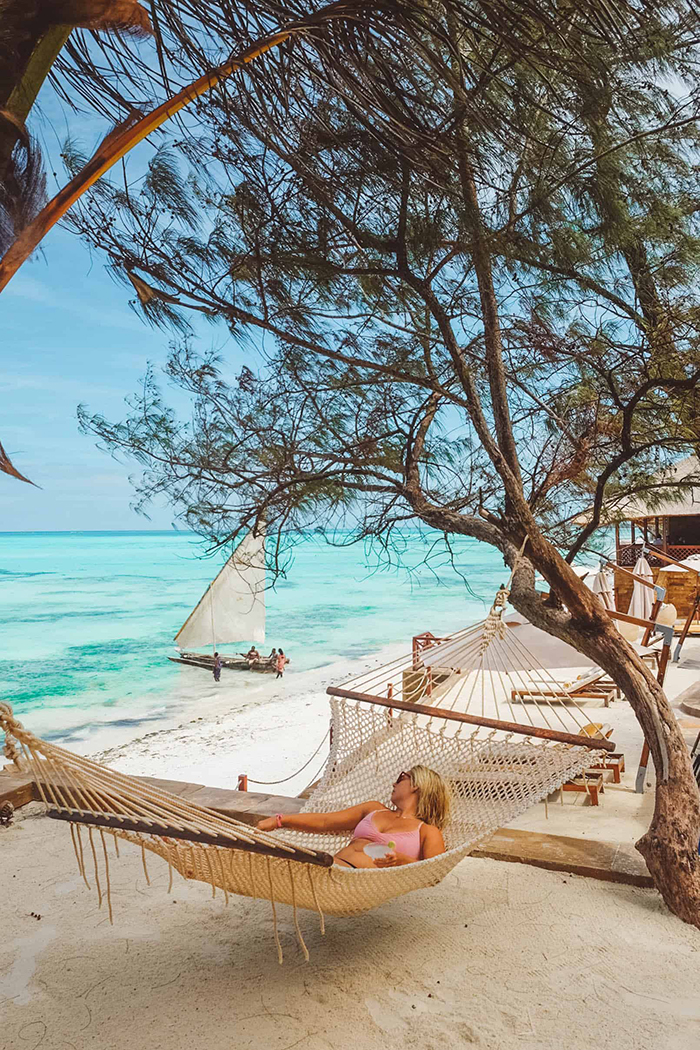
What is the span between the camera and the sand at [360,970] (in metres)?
1.57

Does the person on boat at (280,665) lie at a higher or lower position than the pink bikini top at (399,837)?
lower

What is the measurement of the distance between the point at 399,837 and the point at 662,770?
3.01 ft

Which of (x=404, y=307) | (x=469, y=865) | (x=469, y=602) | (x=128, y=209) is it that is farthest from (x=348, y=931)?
(x=469, y=602)

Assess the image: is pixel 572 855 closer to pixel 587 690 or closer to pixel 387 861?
pixel 387 861

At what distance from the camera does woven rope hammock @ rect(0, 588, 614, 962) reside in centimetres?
149

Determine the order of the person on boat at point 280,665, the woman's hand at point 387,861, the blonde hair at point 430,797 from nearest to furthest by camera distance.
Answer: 1. the woman's hand at point 387,861
2. the blonde hair at point 430,797
3. the person on boat at point 280,665

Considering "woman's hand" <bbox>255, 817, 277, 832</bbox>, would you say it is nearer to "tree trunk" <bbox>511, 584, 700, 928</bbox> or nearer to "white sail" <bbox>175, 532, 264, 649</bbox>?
"tree trunk" <bbox>511, 584, 700, 928</bbox>

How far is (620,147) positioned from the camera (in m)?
2.32

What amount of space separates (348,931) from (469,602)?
898 inches

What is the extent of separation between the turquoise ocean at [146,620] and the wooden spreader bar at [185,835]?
2.19 meters

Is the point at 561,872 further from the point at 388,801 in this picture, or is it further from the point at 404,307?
the point at 404,307

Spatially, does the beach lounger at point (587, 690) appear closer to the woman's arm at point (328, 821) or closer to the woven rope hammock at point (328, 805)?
the woven rope hammock at point (328, 805)

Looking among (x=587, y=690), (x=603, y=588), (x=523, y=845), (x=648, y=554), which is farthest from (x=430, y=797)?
(x=648, y=554)

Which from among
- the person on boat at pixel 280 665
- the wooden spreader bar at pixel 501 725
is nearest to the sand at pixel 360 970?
the wooden spreader bar at pixel 501 725
